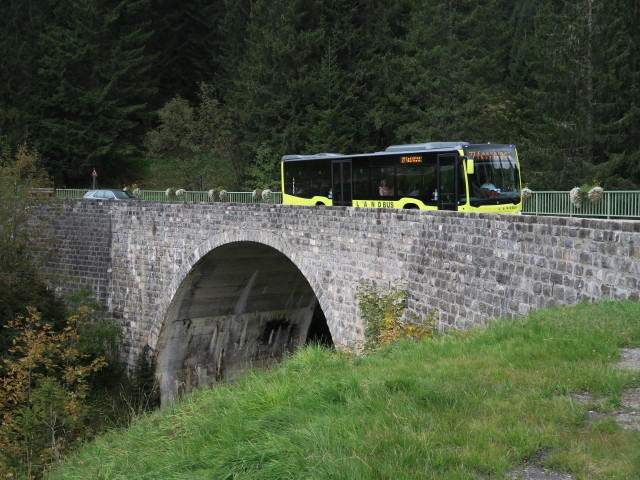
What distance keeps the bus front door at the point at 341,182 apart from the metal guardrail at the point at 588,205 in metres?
5.76

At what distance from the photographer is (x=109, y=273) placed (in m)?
24.4

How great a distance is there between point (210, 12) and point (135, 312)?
33998mm

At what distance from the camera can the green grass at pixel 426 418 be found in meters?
4.30

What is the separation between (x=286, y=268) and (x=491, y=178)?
362 inches

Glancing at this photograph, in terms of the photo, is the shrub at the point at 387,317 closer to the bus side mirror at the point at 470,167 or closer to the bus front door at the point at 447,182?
the bus front door at the point at 447,182

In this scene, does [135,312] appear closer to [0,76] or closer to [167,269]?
[167,269]

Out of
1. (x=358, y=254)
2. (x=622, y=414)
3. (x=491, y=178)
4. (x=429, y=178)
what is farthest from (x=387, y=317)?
(x=622, y=414)

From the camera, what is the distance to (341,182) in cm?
1980

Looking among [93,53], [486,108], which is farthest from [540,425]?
[93,53]

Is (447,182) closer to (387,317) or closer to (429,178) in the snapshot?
(429,178)

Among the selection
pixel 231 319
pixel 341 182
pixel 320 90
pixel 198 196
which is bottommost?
pixel 231 319

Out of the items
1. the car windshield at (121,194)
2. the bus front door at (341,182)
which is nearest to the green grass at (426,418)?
the bus front door at (341,182)

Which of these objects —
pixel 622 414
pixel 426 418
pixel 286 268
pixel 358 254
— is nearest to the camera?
pixel 622 414

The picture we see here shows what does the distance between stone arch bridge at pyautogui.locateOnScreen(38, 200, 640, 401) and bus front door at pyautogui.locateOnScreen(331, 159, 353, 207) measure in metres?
→ 2.52
